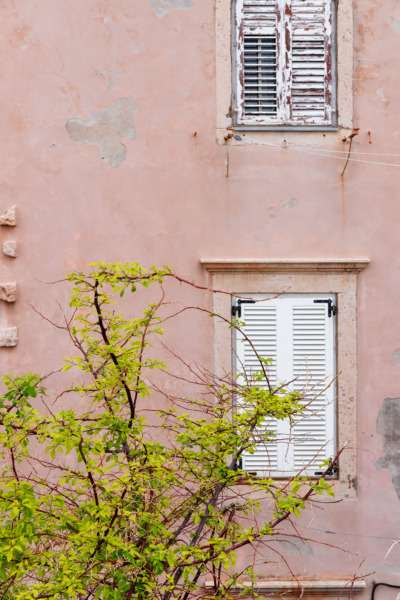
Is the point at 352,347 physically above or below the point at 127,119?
below

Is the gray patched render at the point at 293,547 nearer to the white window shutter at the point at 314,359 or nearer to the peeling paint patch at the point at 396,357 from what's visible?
the white window shutter at the point at 314,359

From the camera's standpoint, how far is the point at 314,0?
677cm

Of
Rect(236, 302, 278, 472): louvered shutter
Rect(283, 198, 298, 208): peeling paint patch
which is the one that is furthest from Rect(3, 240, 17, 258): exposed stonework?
Rect(283, 198, 298, 208): peeling paint patch

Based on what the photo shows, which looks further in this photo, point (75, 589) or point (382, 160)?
point (382, 160)

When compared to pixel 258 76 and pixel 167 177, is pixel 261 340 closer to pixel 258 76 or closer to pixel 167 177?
pixel 167 177

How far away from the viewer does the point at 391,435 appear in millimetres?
6664

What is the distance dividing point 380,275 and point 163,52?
2636 mm

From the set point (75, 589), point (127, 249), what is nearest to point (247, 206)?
point (127, 249)

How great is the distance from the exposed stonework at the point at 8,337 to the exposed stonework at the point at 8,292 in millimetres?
256

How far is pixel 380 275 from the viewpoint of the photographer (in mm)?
6688

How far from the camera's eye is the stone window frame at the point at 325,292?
21.7 ft

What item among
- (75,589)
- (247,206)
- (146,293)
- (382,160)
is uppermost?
(382,160)

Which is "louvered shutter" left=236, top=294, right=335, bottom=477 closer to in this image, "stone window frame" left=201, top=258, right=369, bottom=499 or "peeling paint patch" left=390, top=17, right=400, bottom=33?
"stone window frame" left=201, top=258, right=369, bottom=499

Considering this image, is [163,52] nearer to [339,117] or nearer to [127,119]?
[127,119]
